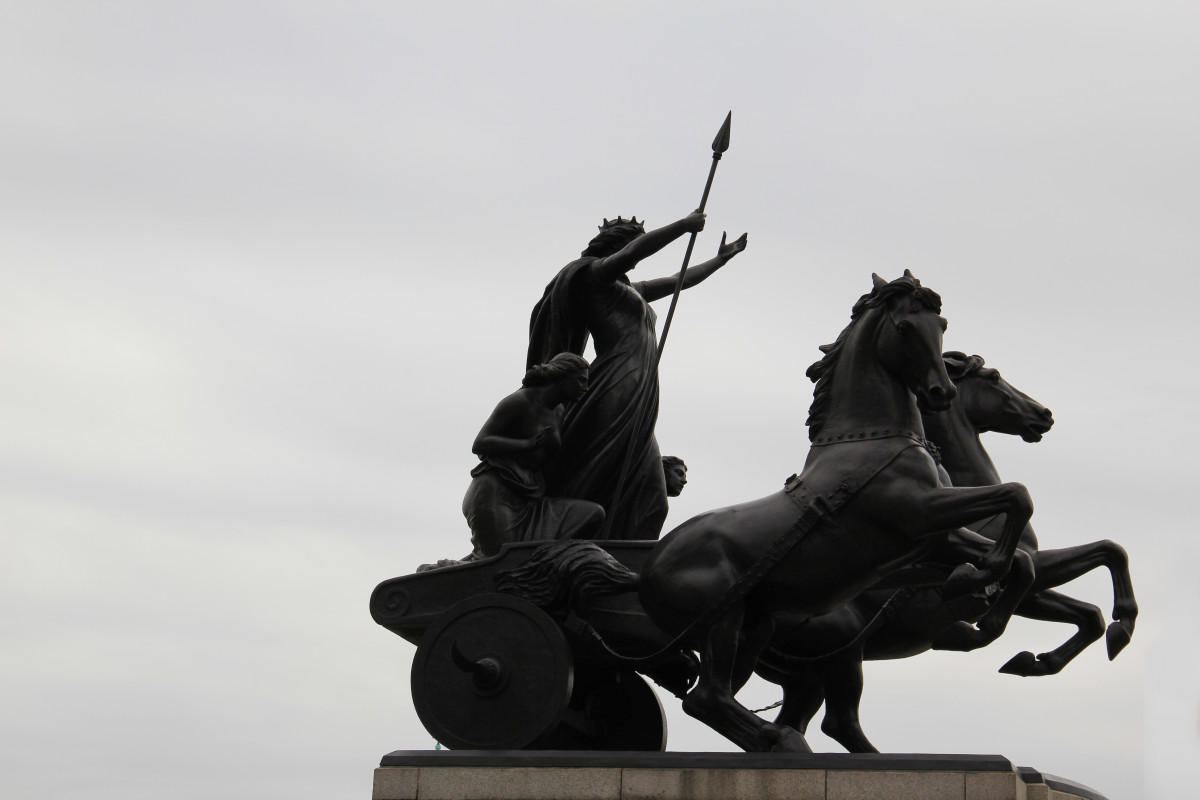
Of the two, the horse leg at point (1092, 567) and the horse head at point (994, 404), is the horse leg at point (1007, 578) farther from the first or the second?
the horse head at point (994, 404)

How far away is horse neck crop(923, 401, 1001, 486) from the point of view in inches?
444

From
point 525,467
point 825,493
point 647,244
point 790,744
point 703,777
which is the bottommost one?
point 703,777

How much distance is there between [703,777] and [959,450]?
10.8 feet

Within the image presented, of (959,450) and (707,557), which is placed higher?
(959,450)

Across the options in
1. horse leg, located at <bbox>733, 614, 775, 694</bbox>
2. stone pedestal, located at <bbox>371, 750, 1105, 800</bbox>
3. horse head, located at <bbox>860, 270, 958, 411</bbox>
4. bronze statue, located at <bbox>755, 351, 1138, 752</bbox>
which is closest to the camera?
stone pedestal, located at <bbox>371, 750, 1105, 800</bbox>

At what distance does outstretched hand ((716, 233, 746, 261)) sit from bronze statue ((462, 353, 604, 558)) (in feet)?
7.54

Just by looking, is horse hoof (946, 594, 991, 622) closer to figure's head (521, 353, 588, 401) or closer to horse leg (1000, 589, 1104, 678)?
horse leg (1000, 589, 1104, 678)

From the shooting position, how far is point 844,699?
416 inches

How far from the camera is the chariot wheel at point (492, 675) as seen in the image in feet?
32.5

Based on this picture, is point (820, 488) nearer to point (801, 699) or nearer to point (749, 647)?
point (749, 647)

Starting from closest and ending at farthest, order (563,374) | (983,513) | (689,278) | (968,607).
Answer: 1. (983,513)
2. (968,607)
3. (563,374)
4. (689,278)

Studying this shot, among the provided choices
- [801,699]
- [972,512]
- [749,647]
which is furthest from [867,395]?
[801,699]

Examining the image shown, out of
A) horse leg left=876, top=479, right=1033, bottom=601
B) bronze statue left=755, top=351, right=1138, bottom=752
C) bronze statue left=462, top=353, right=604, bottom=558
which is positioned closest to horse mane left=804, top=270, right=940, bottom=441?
horse leg left=876, top=479, right=1033, bottom=601

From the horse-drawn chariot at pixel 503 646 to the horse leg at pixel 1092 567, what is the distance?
7.51 ft
